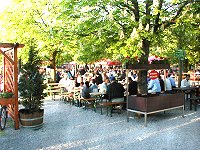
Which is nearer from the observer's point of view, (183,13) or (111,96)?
(183,13)

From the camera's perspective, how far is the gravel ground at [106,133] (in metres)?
6.91

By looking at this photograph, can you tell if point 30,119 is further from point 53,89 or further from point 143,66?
point 53,89

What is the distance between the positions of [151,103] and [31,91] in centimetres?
405

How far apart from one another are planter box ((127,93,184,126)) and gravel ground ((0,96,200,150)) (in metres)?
0.49

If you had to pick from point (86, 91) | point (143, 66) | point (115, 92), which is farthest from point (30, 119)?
point (143, 66)

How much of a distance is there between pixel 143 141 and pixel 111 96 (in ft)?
12.8

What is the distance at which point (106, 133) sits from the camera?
26.4 ft

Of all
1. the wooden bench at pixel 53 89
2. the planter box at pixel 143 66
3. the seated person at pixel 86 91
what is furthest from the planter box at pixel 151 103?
the wooden bench at pixel 53 89

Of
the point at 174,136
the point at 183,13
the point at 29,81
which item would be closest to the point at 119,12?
the point at 183,13

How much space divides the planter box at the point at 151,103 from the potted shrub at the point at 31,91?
10.3 ft

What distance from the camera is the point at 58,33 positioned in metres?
9.89

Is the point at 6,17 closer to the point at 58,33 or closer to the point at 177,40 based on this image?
the point at 58,33

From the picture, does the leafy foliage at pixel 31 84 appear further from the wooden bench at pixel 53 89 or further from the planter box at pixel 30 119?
the wooden bench at pixel 53 89

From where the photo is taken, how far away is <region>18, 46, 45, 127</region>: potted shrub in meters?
8.83
